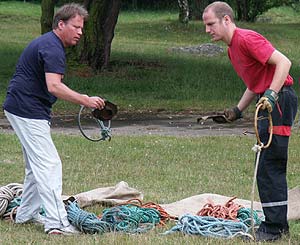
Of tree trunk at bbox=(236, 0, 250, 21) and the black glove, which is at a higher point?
the black glove

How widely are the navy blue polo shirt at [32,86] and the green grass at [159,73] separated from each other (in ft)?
34.8

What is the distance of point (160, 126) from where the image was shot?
50.7 ft

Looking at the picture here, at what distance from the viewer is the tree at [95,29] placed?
71.4 ft

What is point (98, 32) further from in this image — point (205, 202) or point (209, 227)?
point (209, 227)

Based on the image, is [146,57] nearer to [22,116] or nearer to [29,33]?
[29,33]

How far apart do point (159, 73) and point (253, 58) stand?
16.7 metres

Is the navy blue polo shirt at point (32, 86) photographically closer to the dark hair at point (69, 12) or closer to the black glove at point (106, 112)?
the dark hair at point (69, 12)

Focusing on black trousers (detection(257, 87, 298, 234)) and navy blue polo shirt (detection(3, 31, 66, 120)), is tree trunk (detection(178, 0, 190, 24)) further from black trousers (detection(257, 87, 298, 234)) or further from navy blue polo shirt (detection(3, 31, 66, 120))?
black trousers (detection(257, 87, 298, 234))

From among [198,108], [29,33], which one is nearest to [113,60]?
[198,108]

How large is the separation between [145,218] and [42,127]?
119 cm

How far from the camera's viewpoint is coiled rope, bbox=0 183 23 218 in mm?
7344

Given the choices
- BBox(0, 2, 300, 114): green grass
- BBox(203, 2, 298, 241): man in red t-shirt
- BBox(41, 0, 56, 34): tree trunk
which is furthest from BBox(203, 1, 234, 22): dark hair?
BBox(41, 0, 56, 34): tree trunk

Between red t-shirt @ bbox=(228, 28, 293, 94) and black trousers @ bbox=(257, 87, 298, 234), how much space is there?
17 cm

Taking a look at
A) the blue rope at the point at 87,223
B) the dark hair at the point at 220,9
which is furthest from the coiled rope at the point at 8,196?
the dark hair at the point at 220,9
